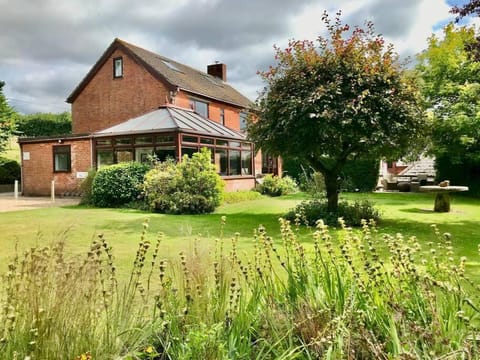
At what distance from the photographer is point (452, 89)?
17062mm

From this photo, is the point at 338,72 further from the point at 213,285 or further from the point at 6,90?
the point at 6,90

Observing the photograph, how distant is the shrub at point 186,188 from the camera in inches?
509

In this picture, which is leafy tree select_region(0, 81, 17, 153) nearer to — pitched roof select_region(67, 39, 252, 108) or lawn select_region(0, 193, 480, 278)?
pitched roof select_region(67, 39, 252, 108)

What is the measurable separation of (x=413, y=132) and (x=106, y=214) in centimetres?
947

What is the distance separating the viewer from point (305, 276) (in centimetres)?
291

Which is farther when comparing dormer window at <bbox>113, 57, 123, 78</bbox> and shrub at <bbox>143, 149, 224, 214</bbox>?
dormer window at <bbox>113, 57, 123, 78</bbox>

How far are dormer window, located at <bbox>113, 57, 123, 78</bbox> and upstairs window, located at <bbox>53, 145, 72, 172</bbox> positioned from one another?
676cm

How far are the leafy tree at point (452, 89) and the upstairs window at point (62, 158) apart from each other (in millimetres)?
17567

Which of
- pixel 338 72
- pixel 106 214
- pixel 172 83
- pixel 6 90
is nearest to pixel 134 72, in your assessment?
pixel 172 83

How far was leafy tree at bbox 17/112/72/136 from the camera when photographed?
32.5 meters

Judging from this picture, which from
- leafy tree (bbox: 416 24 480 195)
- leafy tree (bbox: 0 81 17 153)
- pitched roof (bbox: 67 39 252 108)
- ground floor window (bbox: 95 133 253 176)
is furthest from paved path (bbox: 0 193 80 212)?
leafy tree (bbox: 416 24 480 195)

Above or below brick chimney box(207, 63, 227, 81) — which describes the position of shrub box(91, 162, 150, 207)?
below

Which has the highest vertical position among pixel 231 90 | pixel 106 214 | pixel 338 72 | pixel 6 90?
pixel 231 90

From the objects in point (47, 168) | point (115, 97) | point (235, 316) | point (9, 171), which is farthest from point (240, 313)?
point (9, 171)
